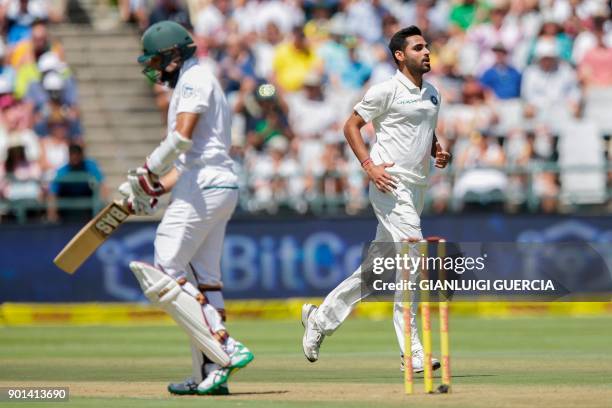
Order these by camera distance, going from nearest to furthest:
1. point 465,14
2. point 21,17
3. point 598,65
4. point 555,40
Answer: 1. point 598,65
2. point 555,40
3. point 21,17
4. point 465,14

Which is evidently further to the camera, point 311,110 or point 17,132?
point 311,110

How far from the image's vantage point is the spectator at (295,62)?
2084 centimetres

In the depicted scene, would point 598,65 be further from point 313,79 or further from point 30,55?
point 30,55

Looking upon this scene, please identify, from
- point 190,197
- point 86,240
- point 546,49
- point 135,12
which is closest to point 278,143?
point 546,49

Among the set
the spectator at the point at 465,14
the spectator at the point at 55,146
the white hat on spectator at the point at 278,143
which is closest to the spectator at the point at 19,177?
the spectator at the point at 55,146

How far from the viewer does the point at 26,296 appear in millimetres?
18375

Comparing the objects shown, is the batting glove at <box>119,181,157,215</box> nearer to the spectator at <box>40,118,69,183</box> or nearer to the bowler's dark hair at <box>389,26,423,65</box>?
the bowler's dark hair at <box>389,26,423,65</box>

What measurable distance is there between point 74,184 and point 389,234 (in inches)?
338

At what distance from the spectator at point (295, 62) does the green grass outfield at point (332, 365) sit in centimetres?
451

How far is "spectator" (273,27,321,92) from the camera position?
68.4 ft

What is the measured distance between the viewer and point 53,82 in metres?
20.3

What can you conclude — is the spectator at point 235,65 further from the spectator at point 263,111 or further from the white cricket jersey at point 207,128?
the white cricket jersey at point 207,128

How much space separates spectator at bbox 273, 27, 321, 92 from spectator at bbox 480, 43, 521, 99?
2.39 m

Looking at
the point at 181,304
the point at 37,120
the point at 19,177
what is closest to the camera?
the point at 181,304
